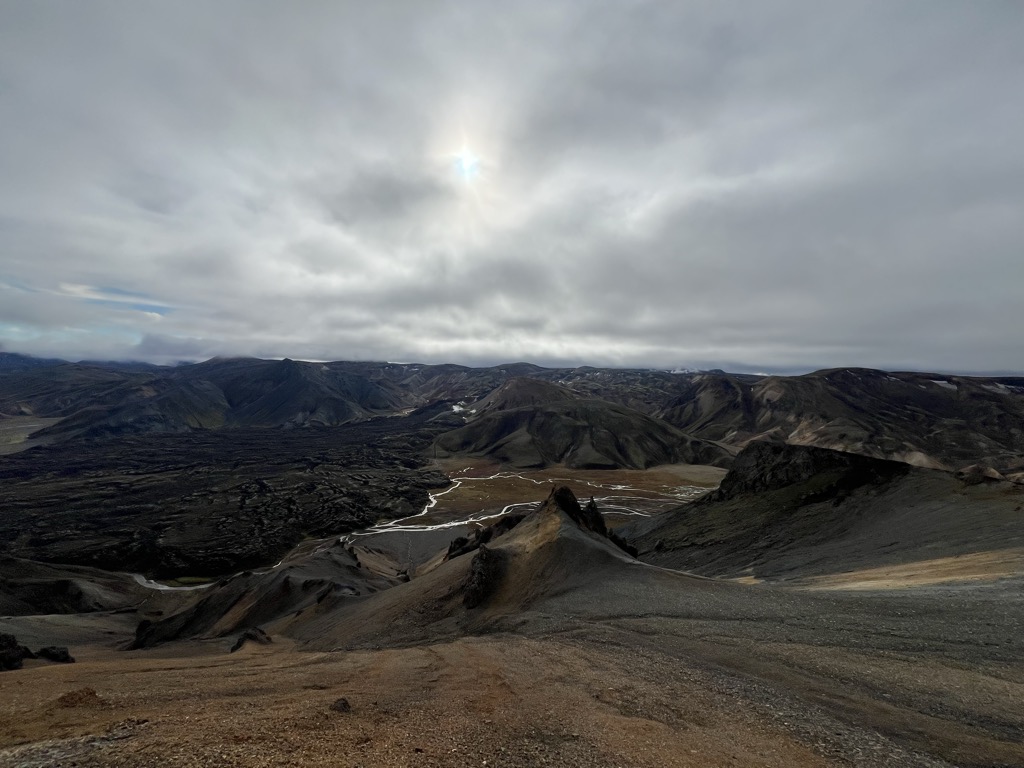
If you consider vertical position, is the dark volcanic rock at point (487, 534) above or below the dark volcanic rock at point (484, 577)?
below

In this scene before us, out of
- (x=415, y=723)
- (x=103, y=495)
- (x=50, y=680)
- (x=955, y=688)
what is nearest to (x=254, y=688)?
(x=415, y=723)

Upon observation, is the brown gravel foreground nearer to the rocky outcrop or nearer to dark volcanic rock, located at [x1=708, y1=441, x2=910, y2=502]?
the rocky outcrop

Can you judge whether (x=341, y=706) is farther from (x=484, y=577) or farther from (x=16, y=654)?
(x=16, y=654)

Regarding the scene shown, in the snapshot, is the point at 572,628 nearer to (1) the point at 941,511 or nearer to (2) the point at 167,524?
(1) the point at 941,511

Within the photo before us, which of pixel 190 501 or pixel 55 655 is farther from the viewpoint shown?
pixel 190 501

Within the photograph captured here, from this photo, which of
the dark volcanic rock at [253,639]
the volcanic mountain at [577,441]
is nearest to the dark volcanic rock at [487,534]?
the dark volcanic rock at [253,639]

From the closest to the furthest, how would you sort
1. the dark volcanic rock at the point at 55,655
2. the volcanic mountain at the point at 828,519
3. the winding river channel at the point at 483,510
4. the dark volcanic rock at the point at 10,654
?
1. the dark volcanic rock at the point at 10,654
2. the dark volcanic rock at the point at 55,655
3. the volcanic mountain at the point at 828,519
4. the winding river channel at the point at 483,510

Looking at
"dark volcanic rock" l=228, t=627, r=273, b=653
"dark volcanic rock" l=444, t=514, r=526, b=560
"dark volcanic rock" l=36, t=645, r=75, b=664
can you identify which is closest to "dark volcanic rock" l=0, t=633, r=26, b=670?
"dark volcanic rock" l=36, t=645, r=75, b=664

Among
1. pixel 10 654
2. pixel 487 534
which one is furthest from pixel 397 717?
pixel 487 534

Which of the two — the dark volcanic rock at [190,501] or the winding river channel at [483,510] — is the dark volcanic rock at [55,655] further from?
the winding river channel at [483,510]
